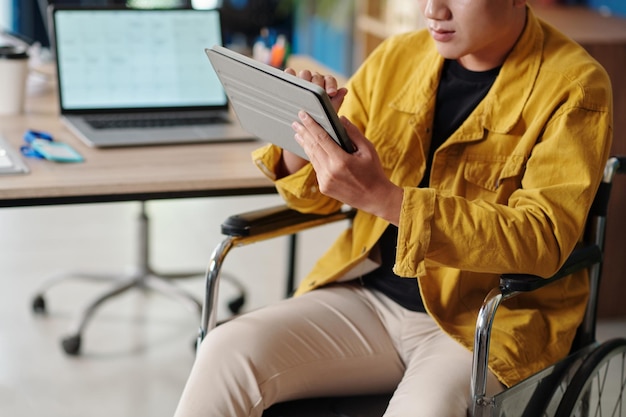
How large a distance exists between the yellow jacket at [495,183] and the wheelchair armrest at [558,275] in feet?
0.06

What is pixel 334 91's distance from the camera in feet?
5.16

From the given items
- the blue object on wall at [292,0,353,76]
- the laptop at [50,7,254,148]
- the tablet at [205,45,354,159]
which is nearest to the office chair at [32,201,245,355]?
the laptop at [50,7,254,148]

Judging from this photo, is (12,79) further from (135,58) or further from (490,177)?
(490,177)

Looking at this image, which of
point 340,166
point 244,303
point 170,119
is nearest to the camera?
point 340,166

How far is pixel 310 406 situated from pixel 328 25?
4059 mm

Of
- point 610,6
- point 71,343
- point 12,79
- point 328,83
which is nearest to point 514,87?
point 328,83

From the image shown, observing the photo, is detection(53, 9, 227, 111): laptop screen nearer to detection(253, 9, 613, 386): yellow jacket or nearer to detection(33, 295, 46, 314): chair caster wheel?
detection(253, 9, 613, 386): yellow jacket

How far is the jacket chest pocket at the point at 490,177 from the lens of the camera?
1.58 m

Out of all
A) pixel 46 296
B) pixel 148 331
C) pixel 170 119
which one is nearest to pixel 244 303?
pixel 148 331

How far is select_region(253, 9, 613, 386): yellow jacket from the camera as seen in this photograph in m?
1.43

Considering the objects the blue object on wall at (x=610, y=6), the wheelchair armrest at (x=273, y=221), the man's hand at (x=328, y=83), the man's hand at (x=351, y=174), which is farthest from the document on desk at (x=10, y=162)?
the blue object on wall at (x=610, y=6)

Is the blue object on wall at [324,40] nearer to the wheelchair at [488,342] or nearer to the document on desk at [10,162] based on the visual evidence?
the document on desk at [10,162]

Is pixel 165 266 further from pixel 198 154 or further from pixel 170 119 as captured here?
pixel 198 154

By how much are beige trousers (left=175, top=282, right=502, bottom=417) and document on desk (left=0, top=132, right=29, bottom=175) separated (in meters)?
0.52
